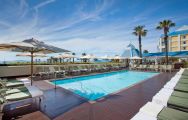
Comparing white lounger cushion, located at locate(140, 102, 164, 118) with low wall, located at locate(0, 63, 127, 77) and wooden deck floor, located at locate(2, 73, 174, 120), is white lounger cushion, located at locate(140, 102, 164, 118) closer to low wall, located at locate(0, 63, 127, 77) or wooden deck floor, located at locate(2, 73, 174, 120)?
wooden deck floor, located at locate(2, 73, 174, 120)

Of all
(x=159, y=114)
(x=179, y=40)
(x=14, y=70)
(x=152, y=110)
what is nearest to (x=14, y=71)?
(x=14, y=70)

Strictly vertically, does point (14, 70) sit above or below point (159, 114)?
above

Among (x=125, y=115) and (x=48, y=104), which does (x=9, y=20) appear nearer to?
(x=48, y=104)

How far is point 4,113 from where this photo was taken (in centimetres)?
434

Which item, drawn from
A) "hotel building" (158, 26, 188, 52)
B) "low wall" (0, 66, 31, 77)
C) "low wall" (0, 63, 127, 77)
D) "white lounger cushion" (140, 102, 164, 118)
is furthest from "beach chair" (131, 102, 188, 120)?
"hotel building" (158, 26, 188, 52)

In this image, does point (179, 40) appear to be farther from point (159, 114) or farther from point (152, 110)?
point (159, 114)

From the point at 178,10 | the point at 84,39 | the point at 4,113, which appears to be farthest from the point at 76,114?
the point at 84,39

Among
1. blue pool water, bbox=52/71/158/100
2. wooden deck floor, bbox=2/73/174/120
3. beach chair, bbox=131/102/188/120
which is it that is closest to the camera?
beach chair, bbox=131/102/188/120

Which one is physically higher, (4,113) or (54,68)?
(54,68)

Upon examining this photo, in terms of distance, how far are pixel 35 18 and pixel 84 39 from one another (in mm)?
16383

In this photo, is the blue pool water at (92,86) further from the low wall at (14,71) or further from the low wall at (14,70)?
the low wall at (14,71)

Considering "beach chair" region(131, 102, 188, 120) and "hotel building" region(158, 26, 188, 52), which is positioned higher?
"hotel building" region(158, 26, 188, 52)

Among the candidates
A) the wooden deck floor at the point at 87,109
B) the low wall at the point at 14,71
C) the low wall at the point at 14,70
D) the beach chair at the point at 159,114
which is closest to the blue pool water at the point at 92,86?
the wooden deck floor at the point at 87,109

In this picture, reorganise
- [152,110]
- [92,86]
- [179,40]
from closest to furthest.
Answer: [152,110], [92,86], [179,40]
